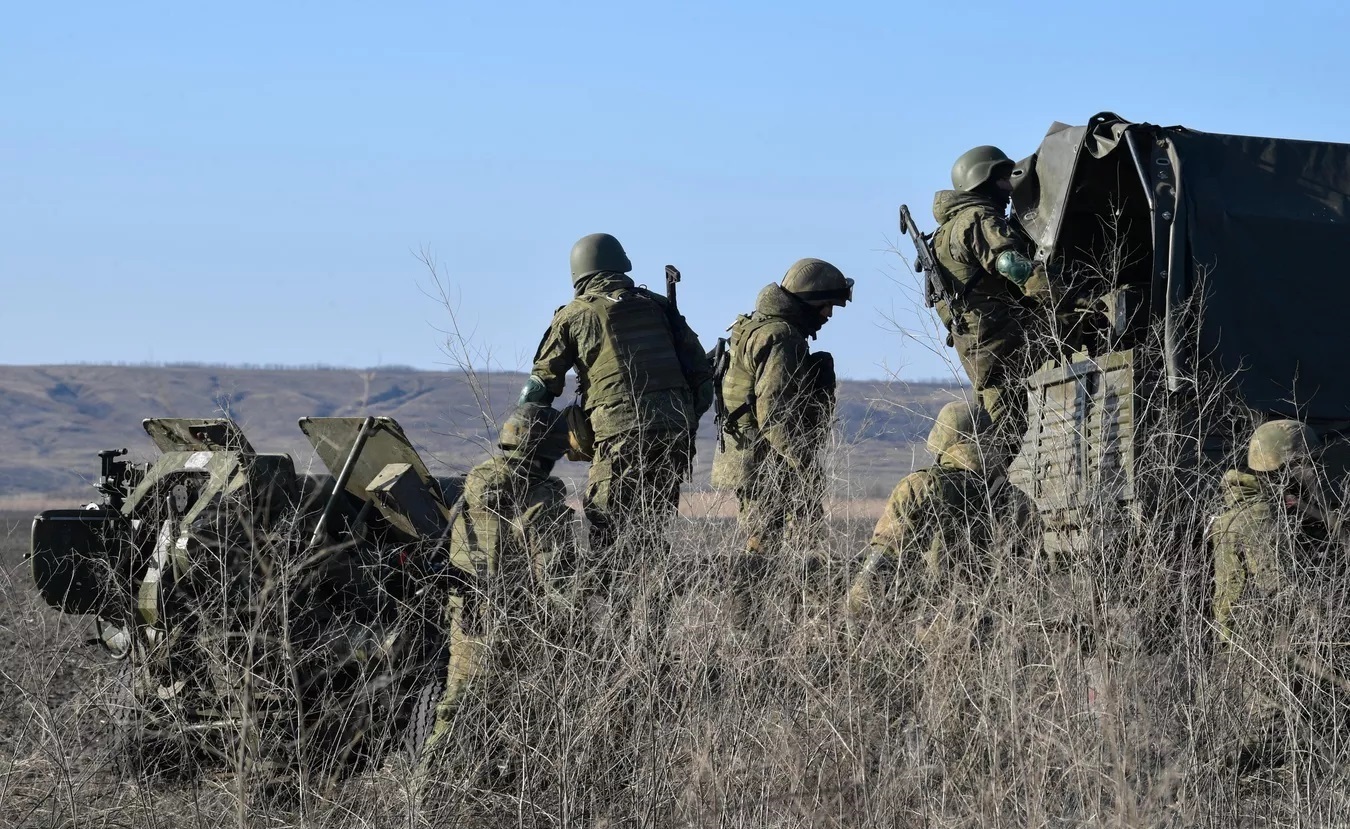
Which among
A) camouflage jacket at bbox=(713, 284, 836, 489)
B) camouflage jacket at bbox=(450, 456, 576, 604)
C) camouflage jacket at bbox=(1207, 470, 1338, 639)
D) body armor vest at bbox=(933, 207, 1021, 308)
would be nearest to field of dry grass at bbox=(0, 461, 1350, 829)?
camouflage jacket at bbox=(1207, 470, 1338, 639)

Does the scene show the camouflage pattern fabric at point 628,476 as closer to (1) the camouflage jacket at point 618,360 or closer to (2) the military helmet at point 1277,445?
→ (1) the camouflage jacket at point 618,360

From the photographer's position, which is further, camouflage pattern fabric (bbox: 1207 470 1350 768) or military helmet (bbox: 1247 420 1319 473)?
military helmet (bbox: 1247 420 1319 473)

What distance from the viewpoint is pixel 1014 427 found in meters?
7.90

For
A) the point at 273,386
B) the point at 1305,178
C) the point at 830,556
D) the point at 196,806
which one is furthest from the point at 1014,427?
the point at 273,386

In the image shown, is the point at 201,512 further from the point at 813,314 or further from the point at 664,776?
the point at 813,314

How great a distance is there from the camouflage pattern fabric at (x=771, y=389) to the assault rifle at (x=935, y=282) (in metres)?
0.59

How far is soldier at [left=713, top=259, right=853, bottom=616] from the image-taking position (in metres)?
8.05

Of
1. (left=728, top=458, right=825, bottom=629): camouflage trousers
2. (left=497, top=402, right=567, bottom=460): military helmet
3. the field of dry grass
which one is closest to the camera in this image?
the field of dry grass

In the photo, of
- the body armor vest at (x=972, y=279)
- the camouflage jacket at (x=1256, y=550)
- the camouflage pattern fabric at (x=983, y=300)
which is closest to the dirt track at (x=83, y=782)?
the camouflage jacket at (x=1256, y=550)

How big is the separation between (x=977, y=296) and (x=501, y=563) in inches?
132

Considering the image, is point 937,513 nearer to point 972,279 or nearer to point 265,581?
point 972,279

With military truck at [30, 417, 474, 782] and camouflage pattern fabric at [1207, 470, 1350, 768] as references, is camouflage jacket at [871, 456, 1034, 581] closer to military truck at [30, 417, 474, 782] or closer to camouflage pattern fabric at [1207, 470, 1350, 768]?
camouflage pattern fabric at [1207, 470, 1350, 768]

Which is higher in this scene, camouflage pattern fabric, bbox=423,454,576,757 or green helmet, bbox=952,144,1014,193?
green helmet, bbox=952,144,1014,193

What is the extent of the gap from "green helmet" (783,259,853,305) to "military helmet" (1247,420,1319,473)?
2660 mm
